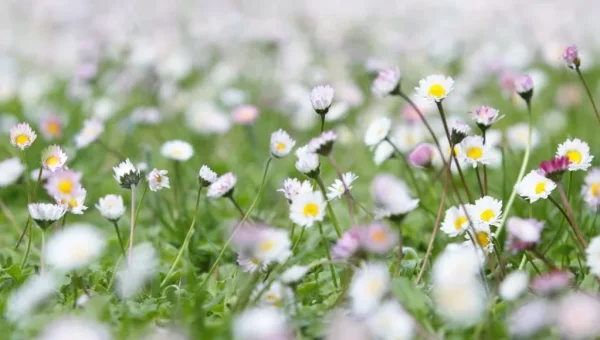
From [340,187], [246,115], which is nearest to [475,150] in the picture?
[340,187]

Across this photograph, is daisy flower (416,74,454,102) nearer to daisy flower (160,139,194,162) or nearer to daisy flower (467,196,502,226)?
daisy flower (467,196,502,226)

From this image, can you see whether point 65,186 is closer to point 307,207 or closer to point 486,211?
point 307,207

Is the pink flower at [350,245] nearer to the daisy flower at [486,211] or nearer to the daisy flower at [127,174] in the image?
the daisy flower at [486,211]

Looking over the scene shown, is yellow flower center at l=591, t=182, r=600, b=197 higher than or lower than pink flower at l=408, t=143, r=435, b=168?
lower

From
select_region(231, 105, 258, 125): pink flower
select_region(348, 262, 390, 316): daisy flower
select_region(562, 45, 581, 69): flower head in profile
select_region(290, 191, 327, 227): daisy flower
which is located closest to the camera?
select_region(348, 262, 390, 316): daisy flower

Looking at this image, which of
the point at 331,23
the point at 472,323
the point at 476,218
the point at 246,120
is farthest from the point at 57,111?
the point at 472,323

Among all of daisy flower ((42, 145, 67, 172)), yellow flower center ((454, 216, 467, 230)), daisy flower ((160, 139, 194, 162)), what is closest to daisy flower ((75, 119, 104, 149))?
daisy flower ((160, 139, 194, 162))

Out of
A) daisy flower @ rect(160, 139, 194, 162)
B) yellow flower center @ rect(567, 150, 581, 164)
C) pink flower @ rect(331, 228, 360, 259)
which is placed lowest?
pink flower @ rect(331, 228, 360, 259)
